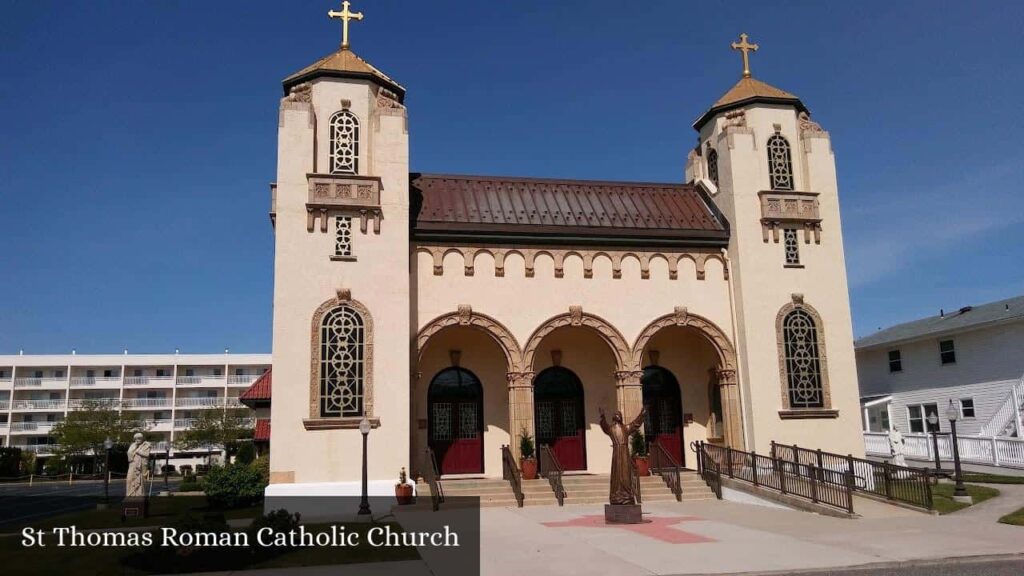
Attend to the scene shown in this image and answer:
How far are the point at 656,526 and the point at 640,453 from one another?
5669 mm

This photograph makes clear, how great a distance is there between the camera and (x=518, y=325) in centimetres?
2092

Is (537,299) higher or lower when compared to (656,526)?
higher

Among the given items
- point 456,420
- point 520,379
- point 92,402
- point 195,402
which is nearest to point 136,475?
point 456,420

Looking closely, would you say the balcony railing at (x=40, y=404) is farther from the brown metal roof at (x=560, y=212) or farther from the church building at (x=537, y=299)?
the brown metal roof at (x=560, y=212)

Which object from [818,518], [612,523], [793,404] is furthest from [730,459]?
[612,523]

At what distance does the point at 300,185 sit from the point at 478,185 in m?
5.31

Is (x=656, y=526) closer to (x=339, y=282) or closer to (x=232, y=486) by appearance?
(x=339, y=282)

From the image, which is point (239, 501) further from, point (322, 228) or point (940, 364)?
point (940, 364)

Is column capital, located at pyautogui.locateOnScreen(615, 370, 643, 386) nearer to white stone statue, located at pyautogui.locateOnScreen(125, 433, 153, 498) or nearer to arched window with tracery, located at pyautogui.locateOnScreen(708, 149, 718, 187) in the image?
arched window with tracery, located at pyautogui.locateOnScreen(708, 149, 718, 187)

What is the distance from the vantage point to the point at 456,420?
21812mm

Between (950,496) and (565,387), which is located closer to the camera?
(950,496)

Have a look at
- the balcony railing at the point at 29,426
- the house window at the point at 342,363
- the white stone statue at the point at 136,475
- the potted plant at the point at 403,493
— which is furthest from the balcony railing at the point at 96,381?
the potted plant at the point at 403,493

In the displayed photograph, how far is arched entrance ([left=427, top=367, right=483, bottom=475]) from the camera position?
21.5 m

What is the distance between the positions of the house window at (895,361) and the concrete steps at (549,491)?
16656 mm
